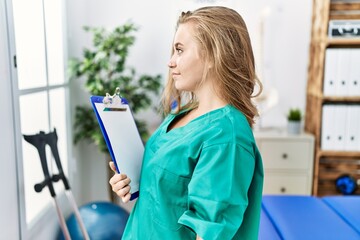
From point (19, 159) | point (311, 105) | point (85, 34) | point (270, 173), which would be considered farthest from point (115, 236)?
point (311, 105)

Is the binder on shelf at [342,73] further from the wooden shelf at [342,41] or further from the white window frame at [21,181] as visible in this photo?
the white window frame at [21,181]

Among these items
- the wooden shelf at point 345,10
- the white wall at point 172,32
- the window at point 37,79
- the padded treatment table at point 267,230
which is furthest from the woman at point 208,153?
the wooden shelf at point 345,10

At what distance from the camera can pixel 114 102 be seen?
3.19 feet

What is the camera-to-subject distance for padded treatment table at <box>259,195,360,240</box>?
1330mm

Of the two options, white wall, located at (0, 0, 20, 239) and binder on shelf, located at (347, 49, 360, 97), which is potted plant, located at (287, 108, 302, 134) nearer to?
binder on shelf, located at (347, 49, 360, 97)

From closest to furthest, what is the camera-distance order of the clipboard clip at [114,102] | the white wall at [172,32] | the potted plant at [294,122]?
1. the clipboard clip at [114,102]
2. the potted plant at [294,122]
3. the white wall at [172,32]

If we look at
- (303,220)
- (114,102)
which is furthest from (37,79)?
(303,220)

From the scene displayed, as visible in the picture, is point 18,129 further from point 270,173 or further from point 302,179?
point 302,179

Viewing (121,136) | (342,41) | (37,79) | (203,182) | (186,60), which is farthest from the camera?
(342,41)

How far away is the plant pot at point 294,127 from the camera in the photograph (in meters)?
2.39

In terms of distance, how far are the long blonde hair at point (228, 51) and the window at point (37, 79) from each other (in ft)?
3.33

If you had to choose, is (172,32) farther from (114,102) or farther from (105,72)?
(114,102)

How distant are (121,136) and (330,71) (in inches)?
71.6

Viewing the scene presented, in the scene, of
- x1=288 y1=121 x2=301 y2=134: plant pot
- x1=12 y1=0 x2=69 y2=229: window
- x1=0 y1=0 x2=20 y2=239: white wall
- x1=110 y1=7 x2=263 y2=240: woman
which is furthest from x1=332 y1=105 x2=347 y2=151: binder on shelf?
x1=0 y1=0 x2=20 y2=239: white wall
